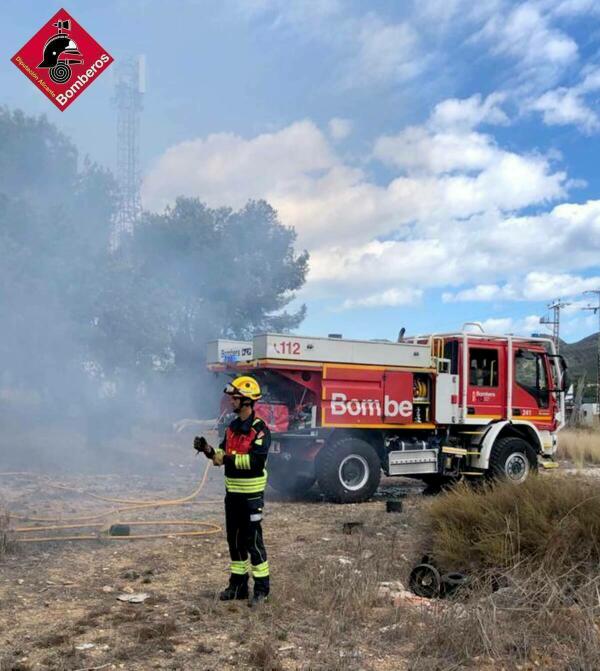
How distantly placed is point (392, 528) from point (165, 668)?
4.26 meters

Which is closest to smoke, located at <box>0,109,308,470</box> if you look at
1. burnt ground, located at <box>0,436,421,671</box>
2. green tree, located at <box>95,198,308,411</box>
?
green tree, located at <box>95,198,308,411</box>

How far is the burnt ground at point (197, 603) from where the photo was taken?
3.69 meters

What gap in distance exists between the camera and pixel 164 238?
17375 mm

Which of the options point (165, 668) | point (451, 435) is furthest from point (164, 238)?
point (165, 668)

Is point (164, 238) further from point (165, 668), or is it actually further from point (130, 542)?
point (165, 668)

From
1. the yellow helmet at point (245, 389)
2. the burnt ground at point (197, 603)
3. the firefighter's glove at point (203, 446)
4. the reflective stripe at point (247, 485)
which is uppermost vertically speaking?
the yellow helmet at point (245, 389)

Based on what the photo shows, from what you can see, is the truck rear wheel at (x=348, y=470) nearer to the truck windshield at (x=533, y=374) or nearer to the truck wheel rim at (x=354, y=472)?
the truck wheel rim at (x=354, y=472)

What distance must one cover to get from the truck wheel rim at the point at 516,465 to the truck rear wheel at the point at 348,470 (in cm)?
216

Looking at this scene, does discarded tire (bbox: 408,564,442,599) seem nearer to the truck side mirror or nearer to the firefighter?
the firefighter

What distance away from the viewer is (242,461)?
15.4 ft

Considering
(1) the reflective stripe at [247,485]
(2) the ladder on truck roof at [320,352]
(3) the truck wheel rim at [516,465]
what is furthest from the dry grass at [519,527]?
(3) the truck wheel rim at [516,465]

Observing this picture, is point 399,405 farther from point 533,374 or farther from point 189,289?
point 189,289

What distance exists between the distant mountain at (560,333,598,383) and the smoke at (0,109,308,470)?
41804 mm

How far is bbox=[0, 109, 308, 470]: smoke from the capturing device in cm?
1263
